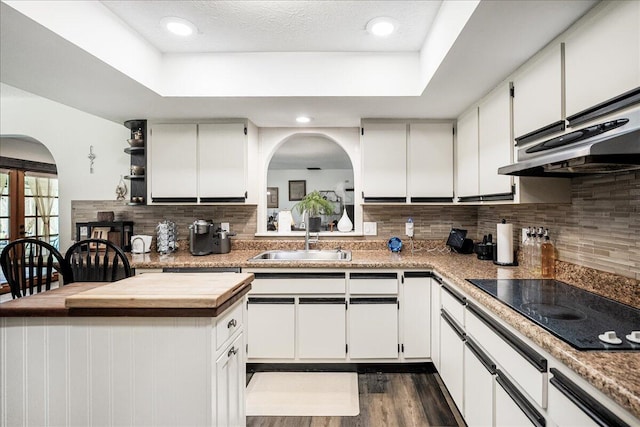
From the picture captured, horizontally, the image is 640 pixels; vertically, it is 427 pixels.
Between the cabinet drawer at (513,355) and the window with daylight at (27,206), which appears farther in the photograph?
the window with daylight at (27,206)

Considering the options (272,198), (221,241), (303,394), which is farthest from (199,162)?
(272,198)

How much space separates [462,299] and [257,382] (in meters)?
1.59

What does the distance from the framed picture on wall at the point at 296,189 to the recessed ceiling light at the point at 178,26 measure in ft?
20.8

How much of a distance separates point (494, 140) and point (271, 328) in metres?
2.03

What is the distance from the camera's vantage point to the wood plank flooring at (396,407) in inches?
77.3

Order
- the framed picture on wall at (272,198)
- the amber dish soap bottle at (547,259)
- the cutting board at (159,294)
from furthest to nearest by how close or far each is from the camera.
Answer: the framed picture on wall at (272,198) < the amber dish soap bottle at (547,259) < the cutting board at (159,294)

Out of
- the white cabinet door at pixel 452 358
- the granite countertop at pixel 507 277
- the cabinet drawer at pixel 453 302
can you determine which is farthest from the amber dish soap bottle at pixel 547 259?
the white cabinet door at pixel 452 358

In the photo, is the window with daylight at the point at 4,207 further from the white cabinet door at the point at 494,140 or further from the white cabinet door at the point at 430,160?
the white cabinet door at the point at 494,140

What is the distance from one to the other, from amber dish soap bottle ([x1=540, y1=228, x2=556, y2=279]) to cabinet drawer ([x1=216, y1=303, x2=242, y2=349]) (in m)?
1.71

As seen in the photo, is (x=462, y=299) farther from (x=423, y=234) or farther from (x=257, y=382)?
(x=257, y=382)

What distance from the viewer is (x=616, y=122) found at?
1.11m

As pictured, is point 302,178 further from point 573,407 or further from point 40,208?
point 573,407

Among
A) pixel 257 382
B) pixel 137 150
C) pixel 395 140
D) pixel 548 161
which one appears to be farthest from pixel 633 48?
pixel 137 150

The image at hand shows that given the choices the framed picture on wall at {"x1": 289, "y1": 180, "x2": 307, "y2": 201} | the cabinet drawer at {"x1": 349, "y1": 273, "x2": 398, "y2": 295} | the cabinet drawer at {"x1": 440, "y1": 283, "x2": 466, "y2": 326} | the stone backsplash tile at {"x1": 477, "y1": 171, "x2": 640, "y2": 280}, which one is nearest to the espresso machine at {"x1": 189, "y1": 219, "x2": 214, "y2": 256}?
the cabinet drawer at {"x1": 349, "y1": 273, "x2": 398, "y2": 295}
